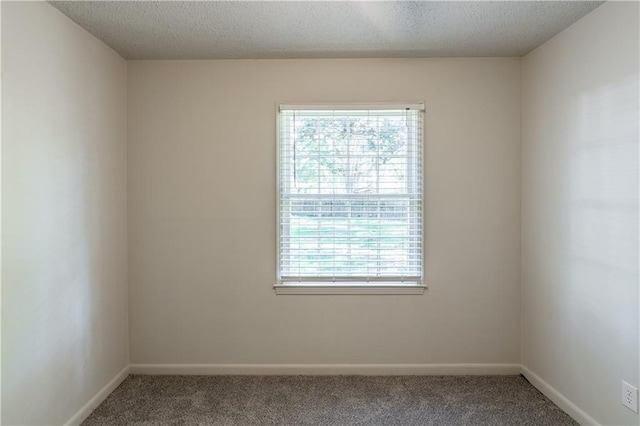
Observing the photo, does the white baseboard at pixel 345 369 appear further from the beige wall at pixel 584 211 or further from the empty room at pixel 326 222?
the beige wall at pixel 584 211

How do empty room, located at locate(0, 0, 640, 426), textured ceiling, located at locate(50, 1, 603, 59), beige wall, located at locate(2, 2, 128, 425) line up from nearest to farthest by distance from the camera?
beige wall, located at locate(2, 2, 128, 425), textured ceiling, located at locate(50, 1, 603, 59), empty room, located at locate(0, 0, 640, 426)

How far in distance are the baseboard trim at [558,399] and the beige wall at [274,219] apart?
0.18 meters

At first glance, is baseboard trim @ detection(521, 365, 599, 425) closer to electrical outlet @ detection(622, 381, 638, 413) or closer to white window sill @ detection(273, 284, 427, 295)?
electrical outlet @ detection(622, 381, 638, 413)

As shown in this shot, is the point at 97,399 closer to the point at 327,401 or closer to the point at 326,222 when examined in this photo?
the point at 327,401

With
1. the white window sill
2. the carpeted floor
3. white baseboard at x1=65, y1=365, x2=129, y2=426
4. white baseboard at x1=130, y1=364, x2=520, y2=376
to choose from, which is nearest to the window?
the white window sill

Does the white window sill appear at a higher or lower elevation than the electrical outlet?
higher

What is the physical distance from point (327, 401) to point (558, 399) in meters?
1.55

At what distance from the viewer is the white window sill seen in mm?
2781

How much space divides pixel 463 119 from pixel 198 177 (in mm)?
2132

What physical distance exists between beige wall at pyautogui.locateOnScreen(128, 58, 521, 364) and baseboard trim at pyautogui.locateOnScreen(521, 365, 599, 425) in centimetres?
18

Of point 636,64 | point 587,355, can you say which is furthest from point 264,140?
point 587,355

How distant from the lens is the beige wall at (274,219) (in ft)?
9.09

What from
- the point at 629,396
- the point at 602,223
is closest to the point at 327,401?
the point at 629,396

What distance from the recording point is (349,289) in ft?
9.17
